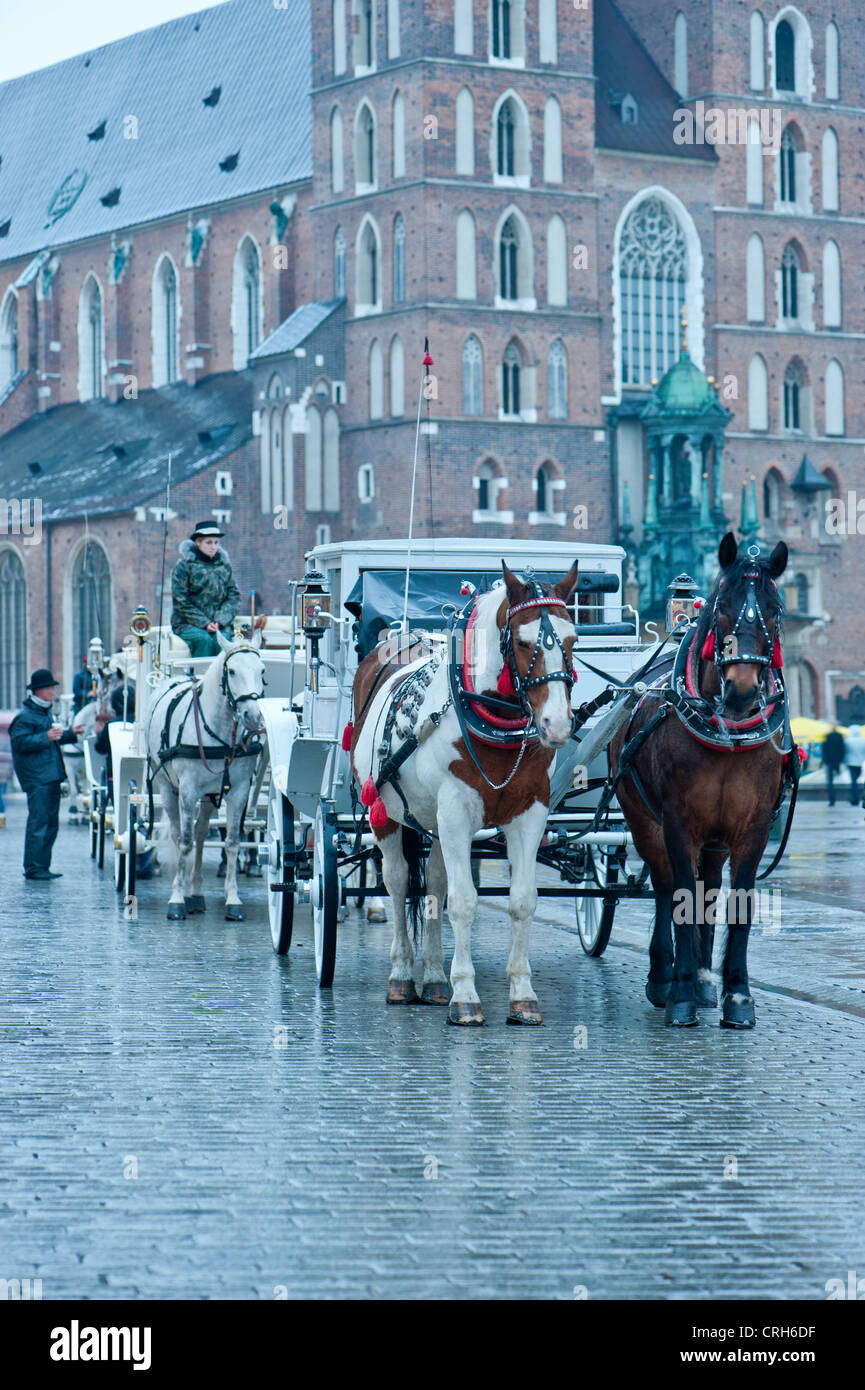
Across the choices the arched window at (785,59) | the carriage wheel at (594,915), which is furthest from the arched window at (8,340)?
the carriage wheel at (594,915)

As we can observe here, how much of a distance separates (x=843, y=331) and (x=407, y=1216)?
45501 mm

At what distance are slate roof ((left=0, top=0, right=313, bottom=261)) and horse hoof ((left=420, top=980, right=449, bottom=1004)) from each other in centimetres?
4063

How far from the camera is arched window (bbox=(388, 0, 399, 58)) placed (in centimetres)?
4350

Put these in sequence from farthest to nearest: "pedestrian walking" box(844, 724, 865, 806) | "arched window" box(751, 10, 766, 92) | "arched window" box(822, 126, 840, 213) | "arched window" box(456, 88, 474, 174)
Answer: "arched window" box(822, 126, 840, 213)
"arched window" box(751, 10, 766, 92)
"arched window" box(456, 88, 474, 174)
"pedestrian walking" box(844, 724, 865, 806)

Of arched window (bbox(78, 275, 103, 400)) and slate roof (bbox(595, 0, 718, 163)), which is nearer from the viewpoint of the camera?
slate roof (bbox(595, 0, 718, 163))

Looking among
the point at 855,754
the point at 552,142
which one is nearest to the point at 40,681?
the point at 855,754

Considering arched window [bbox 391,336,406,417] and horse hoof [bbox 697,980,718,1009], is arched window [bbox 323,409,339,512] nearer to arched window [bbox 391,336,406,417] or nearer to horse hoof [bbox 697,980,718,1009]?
arched window [bbox 391,336,406,417]

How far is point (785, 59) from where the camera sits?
48.7 metres

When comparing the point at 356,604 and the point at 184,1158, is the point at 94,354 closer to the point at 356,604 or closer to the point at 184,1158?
the point at 356,604

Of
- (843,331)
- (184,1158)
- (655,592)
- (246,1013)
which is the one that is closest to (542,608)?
(246,1013)

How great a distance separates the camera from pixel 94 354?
58719 mm

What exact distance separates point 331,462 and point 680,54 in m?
13.1

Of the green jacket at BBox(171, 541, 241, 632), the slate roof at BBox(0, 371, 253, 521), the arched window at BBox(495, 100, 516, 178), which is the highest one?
the arched window at BBox(495, 100, 516, 178)

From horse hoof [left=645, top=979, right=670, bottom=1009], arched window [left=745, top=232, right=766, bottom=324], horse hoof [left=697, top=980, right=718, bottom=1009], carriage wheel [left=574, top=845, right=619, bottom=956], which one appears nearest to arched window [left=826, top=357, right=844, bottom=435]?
arched window [left=745, top=232, right=766, bottom=324]
